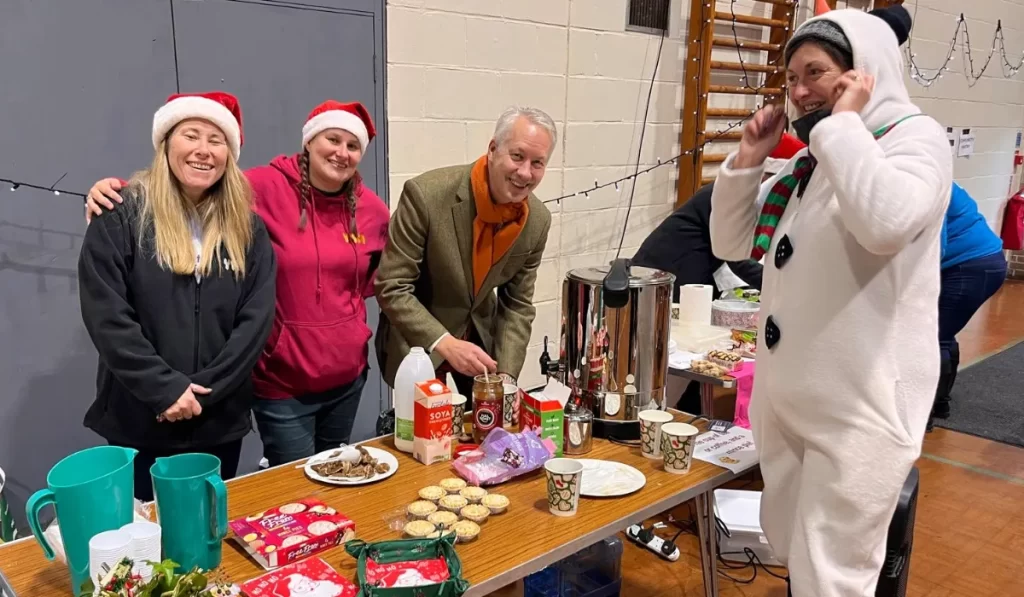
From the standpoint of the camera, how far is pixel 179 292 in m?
1.63

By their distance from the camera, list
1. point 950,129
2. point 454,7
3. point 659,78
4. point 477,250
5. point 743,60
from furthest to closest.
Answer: point 950,129, point 743,60, point 659,78, point 454,7, point 477,250

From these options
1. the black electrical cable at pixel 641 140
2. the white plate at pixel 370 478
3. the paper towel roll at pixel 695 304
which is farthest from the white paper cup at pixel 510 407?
the black electrical cable at pixel 641 140

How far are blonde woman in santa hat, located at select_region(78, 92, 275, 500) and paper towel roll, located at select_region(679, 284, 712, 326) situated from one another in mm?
1435

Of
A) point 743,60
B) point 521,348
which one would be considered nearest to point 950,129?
point 743,60

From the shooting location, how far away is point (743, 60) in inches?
170

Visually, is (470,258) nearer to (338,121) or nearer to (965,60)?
(338,121)

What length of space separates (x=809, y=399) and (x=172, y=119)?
1.41 metres

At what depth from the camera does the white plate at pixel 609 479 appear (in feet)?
4.60

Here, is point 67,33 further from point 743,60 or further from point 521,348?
point 743,60

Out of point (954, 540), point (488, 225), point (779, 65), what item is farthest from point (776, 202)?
point (779, 65)

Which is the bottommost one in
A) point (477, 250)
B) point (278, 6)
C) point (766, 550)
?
point (766, 550)

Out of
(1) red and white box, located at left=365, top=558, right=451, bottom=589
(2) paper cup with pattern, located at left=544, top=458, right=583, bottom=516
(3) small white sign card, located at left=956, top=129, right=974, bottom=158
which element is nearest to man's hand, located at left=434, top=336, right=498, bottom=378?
(2) paper cup with pattern, located at left=544, top=458, right=583, bottom=516

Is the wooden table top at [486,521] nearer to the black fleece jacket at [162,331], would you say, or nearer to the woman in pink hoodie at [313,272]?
the black fleece jacket at [162,331]

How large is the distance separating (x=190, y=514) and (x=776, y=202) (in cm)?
117
